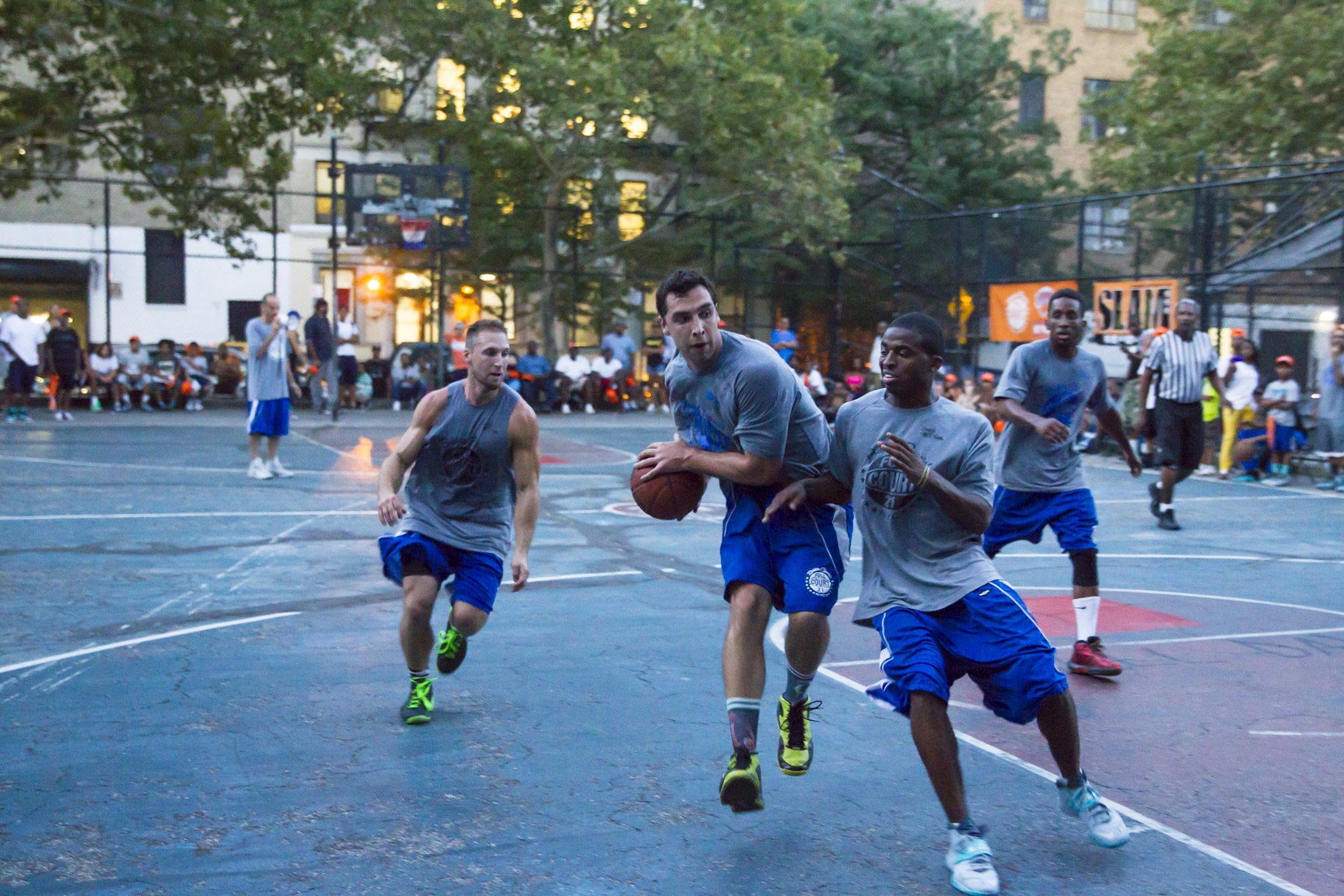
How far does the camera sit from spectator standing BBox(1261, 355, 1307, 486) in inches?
641

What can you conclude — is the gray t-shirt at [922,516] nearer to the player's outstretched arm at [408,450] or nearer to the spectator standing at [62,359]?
the player's outstretched arm at [408,450]

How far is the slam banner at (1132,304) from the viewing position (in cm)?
1920

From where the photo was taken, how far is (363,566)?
9352 millimetres

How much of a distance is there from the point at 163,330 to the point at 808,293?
17728 mm

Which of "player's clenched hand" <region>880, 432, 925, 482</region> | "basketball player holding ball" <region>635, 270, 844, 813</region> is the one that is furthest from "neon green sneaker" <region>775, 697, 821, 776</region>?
"player's clenched hand" <region>880, 432, 925, 482</region>

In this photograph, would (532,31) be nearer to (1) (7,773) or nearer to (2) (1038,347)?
(2) (1038,347)

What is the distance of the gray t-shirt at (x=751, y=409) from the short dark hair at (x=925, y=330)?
1.49 ft

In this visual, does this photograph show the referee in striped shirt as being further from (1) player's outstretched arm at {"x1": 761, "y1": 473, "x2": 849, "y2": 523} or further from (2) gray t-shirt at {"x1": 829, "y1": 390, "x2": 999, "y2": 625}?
(2) gray t-shirt at {"x1": 829, "y1": 390, "x2": 999, "y2": 625}

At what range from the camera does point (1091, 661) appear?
650 centimetres

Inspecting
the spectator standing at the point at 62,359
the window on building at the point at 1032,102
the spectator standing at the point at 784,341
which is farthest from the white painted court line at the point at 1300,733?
the window on building at the point at 1032,102

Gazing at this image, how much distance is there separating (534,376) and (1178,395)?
16.7 meters

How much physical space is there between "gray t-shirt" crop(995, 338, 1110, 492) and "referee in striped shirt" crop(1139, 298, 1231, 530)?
4933 mm

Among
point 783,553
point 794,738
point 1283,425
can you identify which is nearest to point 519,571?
point 783,553

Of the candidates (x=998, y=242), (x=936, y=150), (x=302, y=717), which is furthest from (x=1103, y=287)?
(x=302, y=717)
